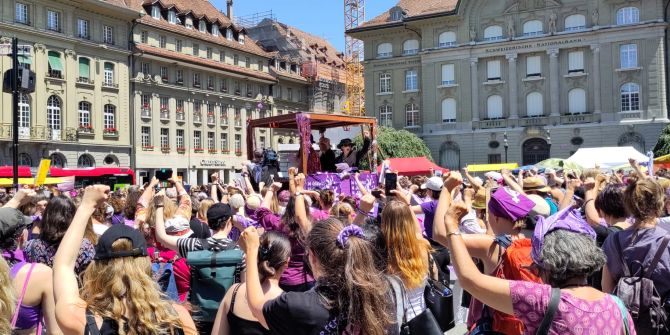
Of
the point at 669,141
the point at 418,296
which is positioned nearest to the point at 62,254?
the point at 418,296

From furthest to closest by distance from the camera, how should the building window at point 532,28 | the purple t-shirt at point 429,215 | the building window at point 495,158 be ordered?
the building window at point 495,158
the building window at point 532,28
the purple t-shirt at point 429,215

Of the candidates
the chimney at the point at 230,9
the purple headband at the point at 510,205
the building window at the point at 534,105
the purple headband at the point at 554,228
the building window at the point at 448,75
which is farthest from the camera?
the chimney at the point at 230,9

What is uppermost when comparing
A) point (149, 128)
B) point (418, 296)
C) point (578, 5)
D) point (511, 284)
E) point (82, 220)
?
point (578, 5)

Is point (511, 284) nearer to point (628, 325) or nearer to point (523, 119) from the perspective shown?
point (628, 325)

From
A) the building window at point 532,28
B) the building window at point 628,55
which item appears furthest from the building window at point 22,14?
the building window at point 628,55

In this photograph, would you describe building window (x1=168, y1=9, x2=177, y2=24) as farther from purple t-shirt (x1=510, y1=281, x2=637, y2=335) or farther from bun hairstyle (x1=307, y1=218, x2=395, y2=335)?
purple t-shirt (x1=510, y1=281, x2=637, y2=335)

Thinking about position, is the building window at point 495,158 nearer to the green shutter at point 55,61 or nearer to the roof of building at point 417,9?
the roof of building at point 417,9

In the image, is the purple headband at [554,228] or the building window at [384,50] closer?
the purple headband at [554,228]

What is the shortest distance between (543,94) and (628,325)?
48460 mm

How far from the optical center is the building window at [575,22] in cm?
4656

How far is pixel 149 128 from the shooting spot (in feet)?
160

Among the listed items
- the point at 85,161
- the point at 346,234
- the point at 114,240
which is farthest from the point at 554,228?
the point at 85,161

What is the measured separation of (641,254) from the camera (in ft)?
13.2

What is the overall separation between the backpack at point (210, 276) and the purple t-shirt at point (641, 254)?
2814mm
